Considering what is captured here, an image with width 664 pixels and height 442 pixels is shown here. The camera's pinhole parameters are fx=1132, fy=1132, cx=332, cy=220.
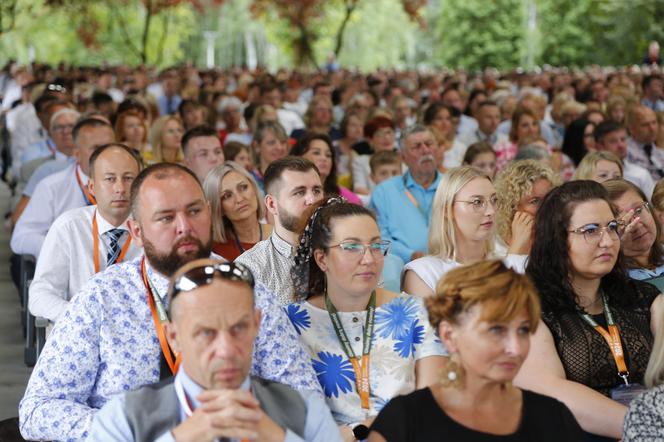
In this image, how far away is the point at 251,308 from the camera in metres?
2.96

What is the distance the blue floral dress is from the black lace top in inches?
20.0

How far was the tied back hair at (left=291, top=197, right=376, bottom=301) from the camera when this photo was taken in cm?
422

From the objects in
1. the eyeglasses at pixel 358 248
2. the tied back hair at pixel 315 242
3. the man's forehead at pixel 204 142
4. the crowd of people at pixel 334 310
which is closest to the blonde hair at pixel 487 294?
the crowd of people at pixel 334 310

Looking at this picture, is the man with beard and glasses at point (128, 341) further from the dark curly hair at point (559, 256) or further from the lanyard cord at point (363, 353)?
the dark curly hair at point (559, 256)

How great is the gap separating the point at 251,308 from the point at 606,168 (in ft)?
15.5

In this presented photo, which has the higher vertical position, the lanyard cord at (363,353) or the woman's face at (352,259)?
the woman's face at (352,259)

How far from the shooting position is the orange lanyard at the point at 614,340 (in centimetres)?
420

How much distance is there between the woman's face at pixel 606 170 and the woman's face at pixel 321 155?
180 cm

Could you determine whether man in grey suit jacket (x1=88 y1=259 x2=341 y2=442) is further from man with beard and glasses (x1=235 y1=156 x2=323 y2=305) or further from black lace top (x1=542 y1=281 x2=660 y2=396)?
man with beard and glasses (x1=235 y1=156 x2=323 y2=305)

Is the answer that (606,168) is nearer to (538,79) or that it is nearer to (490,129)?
(490,129)

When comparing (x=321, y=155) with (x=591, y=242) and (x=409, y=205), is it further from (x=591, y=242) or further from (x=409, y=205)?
(x=591, y=242)

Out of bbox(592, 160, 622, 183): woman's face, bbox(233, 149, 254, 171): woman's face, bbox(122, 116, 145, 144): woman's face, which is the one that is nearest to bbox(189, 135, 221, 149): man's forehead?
bbox(233, 149, 254, 171): woman's face

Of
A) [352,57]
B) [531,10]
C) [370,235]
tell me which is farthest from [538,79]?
[352,57]

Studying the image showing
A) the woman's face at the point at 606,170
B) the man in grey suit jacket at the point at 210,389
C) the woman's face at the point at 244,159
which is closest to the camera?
the man in grey suit jacket at the point at 210,389
